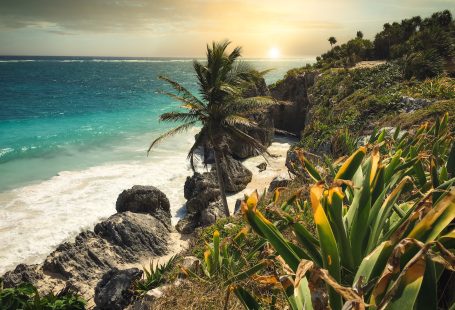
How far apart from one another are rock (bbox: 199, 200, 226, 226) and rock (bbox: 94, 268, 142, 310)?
6744 mm

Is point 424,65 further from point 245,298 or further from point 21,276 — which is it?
point 21,276

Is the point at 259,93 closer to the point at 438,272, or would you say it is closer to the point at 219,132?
the point at 219,132

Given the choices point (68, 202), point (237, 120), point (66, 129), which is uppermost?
point (237, 120)

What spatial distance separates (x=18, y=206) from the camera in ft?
→ 64.7

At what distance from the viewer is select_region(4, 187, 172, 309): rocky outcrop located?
38.9ft

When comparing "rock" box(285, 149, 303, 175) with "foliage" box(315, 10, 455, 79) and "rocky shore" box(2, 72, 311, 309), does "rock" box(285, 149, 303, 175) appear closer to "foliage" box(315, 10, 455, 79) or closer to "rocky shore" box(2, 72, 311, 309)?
"rocky shore" box(2, 72, 311, 309)

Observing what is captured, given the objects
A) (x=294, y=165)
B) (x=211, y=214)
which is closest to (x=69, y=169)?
(x=211, y=214)

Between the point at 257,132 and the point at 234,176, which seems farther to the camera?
the point at 257,132

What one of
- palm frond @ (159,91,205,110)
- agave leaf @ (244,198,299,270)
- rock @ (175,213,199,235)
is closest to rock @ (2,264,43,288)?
rock @ (175,213,199,235)

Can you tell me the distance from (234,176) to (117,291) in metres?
13.8

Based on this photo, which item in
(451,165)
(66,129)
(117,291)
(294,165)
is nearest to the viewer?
(451,165)

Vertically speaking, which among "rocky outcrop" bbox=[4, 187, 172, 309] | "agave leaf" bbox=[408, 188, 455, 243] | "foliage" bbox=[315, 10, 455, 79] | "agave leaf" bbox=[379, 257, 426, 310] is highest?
"foliage" bbox=[315, 10, 455, 79]

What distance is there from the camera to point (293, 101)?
35156 mm

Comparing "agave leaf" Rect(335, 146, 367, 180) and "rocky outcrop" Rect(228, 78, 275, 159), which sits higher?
"agave leaf" Rect(335, 146, 367, 180)
